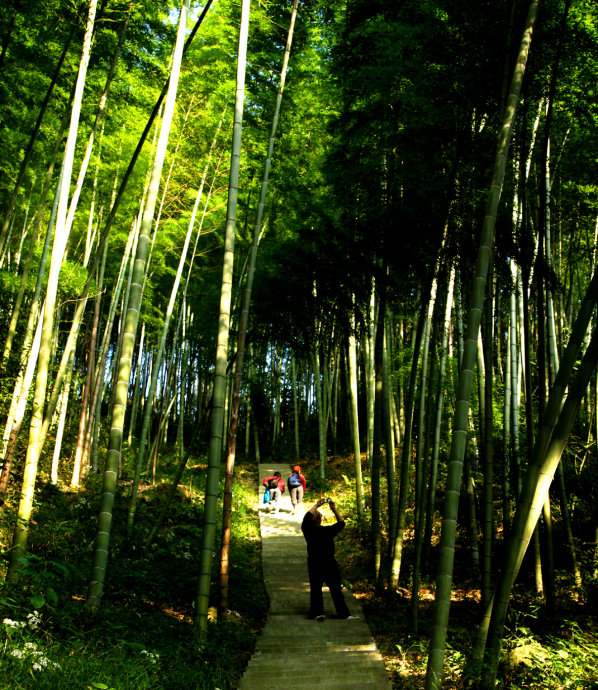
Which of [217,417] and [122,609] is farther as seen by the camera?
[122,609]

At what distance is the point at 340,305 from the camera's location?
597cm

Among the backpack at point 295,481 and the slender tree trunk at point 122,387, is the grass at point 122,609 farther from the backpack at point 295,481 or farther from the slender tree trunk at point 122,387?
the backpack at point 295,481

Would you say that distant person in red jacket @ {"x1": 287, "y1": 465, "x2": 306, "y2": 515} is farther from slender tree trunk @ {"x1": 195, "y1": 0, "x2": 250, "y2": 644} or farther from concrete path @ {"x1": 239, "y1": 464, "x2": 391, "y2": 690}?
slender tree trunk @ {"x1": 195, "y1": 0, "x2": 250, "y2": 644}

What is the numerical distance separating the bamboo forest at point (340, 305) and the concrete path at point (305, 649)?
0.14 ft

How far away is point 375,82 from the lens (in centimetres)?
487

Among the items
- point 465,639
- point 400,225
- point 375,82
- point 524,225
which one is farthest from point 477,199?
point 465,639

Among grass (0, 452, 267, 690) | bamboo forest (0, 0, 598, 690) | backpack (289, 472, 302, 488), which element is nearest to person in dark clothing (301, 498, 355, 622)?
bamboo forest (0, 0, 598, 690)

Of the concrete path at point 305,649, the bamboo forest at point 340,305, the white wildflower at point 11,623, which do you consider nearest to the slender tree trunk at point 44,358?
the bamboo forest at point 340,305

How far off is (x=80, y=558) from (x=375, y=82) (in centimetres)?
511

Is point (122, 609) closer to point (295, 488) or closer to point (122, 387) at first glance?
point (122, 387)

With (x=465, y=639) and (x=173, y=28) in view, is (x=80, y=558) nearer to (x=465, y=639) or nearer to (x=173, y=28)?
(x=465, y=639)

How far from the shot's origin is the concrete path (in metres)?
3.48

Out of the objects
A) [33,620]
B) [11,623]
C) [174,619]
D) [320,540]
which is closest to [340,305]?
[320,540]

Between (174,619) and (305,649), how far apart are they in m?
0.99
